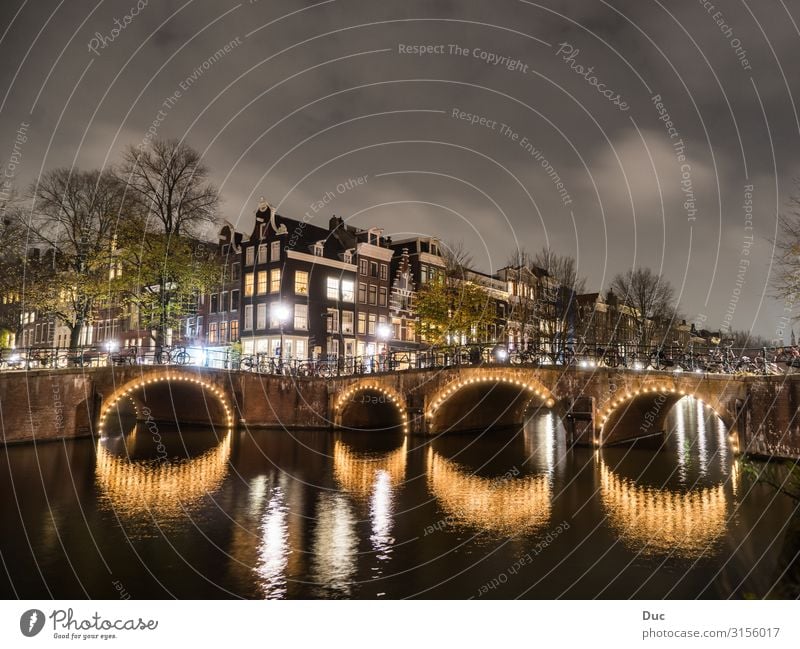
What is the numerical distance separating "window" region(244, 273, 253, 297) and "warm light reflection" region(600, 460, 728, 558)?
3408cm

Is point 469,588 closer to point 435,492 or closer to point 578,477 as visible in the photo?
point 435,492

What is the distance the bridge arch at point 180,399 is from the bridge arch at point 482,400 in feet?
39.4

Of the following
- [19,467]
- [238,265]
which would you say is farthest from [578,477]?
[238,265]

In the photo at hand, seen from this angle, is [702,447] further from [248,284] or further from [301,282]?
[248,284]

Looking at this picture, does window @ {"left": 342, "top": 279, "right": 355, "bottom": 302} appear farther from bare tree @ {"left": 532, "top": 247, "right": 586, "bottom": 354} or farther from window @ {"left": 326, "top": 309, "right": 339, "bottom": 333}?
bare tree @ {"left": 532, "top": 247, "right": 586, "bottom": 354}

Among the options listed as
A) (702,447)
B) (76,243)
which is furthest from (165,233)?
(702,447)

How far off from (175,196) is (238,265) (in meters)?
13.6

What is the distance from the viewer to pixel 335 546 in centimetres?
1248

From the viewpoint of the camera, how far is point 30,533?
42.6 feet

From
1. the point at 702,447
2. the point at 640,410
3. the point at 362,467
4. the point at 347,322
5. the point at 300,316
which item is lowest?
the point at 702,447

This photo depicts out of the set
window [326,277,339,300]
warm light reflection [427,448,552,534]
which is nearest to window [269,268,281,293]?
window [326,277,339,300]

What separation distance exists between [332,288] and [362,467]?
27.0 meters

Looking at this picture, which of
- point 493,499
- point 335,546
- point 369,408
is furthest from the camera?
point 369,408
